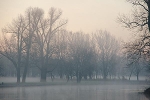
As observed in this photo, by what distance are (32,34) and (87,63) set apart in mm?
20341

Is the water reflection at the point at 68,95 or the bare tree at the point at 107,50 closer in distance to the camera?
the water reflection at the point at 68,95

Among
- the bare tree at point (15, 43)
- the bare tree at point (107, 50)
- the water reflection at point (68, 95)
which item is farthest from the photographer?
the bare tree at point (107, 50)

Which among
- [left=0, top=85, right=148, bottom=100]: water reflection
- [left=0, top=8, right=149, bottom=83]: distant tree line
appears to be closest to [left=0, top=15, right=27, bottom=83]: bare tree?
[left=0, top=8, right=149, bottom=83]: distant tree line

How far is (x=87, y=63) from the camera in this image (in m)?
73.7

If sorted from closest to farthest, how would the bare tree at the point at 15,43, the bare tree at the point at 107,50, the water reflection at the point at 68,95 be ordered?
the water reflection at the point at 68,95
the bare tree at the point at 15,43
the bare tree at the point at 107,50

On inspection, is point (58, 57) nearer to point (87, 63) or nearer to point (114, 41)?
point (87, 63)

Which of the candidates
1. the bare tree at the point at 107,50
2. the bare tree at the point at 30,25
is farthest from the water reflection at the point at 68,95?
the bare tree at the point at 107,50

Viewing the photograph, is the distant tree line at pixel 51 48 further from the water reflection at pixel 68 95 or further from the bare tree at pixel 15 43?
the water reflection at pixel 68 95

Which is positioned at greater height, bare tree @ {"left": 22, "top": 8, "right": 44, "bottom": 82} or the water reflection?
bare tree @ {"left": 22, "top": 8, "right": 44, "bottom": 82}

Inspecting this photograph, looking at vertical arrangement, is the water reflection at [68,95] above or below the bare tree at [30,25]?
below

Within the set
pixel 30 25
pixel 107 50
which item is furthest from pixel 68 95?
pixel 107 50

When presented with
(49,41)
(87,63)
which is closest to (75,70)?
(87,63)

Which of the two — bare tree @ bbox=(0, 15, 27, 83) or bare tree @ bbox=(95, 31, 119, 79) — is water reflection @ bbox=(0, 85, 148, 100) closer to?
bare tree @ bbox=(0, 15, 27, 83)

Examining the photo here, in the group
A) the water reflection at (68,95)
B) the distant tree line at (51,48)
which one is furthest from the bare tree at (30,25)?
the water reflection at (68,95)
